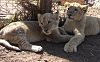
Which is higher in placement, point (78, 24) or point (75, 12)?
point (75, 12)

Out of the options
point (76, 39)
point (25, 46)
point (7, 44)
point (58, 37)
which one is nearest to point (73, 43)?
point (76, 39)

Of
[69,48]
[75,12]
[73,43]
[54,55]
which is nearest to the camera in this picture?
[54,55]

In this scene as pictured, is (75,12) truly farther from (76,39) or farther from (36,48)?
(36,48)

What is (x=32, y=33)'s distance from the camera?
537 centimetres

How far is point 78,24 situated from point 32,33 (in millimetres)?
1071

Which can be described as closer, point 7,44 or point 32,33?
point 7,44

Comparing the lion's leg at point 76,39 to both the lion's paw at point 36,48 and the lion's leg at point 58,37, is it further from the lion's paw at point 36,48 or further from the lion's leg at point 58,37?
the lion's paw at point 36,48

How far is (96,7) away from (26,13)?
306 centimetres

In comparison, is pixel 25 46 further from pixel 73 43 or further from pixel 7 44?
pixel 73 43

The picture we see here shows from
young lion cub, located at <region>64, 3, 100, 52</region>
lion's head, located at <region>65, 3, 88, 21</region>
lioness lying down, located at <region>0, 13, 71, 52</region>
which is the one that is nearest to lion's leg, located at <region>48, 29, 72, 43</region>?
lioness lying down, located at <region>0, 13, 71, 52</region>

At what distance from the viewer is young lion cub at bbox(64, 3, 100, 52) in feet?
18.1

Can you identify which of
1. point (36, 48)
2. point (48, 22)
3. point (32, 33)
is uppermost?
point (48, 22)

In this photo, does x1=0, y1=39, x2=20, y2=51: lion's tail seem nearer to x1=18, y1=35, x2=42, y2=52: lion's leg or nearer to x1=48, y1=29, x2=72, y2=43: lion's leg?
Answer: x1=18, y1=35, x2=42, y2=52: lion's leg

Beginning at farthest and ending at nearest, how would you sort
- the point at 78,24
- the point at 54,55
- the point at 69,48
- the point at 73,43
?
the point at 78,24 → the point at 73,43 → the point at 69,48 → the point at 54,55
